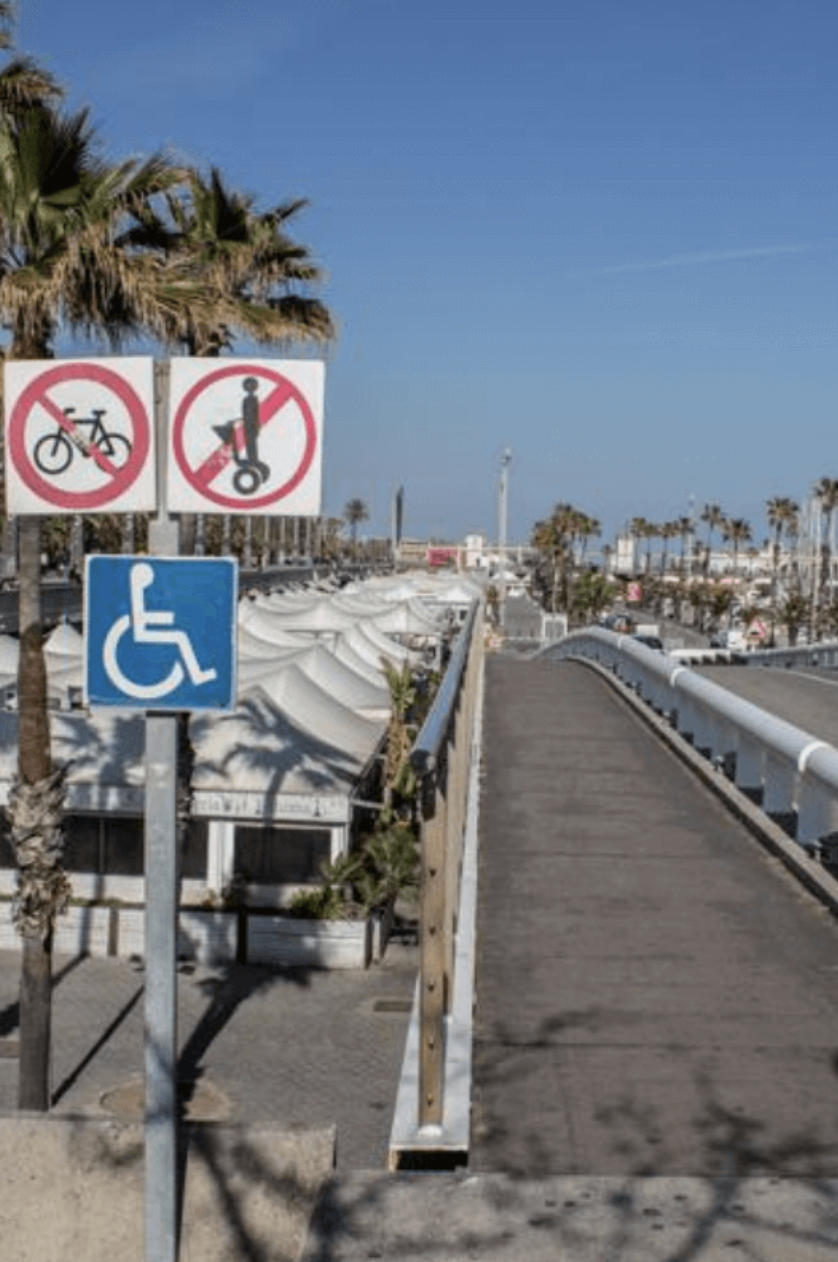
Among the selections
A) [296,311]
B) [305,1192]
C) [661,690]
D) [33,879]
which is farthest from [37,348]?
[661,690]

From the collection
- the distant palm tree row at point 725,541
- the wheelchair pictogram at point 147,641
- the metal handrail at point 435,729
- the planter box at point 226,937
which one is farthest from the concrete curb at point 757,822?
the distant palm tree row at point 725,541

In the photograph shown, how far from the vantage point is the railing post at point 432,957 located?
5352 millimetres

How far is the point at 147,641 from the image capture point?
4609 millimetres

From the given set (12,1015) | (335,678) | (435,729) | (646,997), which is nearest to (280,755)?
(12,1015)

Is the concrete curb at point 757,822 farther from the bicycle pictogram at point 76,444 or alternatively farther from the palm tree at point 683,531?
the palm tree at point 683,531

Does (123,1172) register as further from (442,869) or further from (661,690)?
(661,690)

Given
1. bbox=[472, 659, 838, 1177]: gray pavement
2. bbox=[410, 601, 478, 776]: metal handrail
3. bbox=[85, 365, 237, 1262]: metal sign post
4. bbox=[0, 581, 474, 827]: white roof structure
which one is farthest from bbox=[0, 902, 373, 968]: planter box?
bbox=[85, 365, 237, 1262]: metal sign post

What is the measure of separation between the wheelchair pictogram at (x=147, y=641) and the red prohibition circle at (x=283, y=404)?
14.5 inches

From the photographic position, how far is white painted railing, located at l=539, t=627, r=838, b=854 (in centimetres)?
1009

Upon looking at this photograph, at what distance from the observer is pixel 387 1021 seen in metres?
15.0

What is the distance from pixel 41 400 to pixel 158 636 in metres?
0.98

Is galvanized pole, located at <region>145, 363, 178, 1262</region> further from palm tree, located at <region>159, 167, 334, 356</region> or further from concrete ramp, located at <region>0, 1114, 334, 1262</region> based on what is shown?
palm tree, located at <region>159, 167, 334, 356</region>

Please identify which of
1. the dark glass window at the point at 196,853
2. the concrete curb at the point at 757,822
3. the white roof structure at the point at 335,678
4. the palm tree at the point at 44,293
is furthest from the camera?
the white roof structure at the point at 335,678

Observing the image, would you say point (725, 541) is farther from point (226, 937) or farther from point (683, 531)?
point (226, 937)
